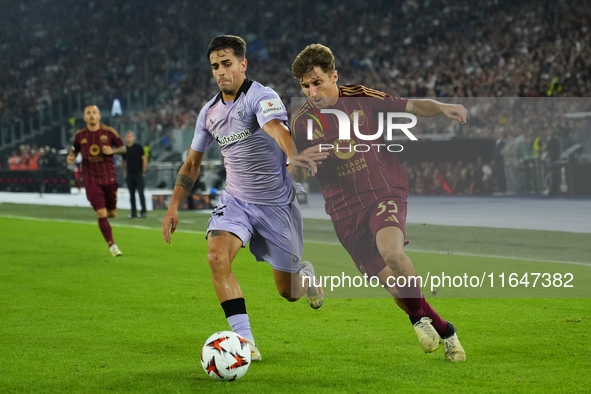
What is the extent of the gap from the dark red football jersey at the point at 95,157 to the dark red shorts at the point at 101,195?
68mm

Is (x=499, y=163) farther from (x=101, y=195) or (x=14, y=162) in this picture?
(x=14, y=162)

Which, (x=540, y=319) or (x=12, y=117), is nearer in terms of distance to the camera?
(x=540, y=319)

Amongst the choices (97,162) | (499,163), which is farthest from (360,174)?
(97,162)

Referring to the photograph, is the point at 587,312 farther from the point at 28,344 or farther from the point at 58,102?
the point at 58,102

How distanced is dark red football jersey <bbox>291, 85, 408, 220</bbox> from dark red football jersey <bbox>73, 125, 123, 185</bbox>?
6.77 meters

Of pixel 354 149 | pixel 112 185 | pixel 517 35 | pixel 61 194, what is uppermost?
pixel 517 35

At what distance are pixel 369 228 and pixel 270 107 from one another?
1060mm

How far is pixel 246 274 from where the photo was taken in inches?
377

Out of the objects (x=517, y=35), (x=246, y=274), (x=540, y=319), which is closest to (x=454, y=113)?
(x=540, y=319)

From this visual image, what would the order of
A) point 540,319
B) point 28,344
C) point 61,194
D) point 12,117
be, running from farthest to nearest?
point 12,117, point 61,194, point 540,319, point 28,344

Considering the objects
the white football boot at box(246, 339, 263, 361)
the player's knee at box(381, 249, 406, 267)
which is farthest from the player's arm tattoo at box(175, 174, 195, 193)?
the player's knee at box(381, 249, 406, 267)

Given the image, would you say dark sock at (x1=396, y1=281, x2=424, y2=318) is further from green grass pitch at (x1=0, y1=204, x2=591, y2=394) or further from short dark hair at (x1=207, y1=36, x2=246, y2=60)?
short dark hair at (x1=207, y1=36, x2=246, y2=60)

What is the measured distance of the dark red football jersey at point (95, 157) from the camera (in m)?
11.5

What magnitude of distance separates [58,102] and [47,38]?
9.77m
